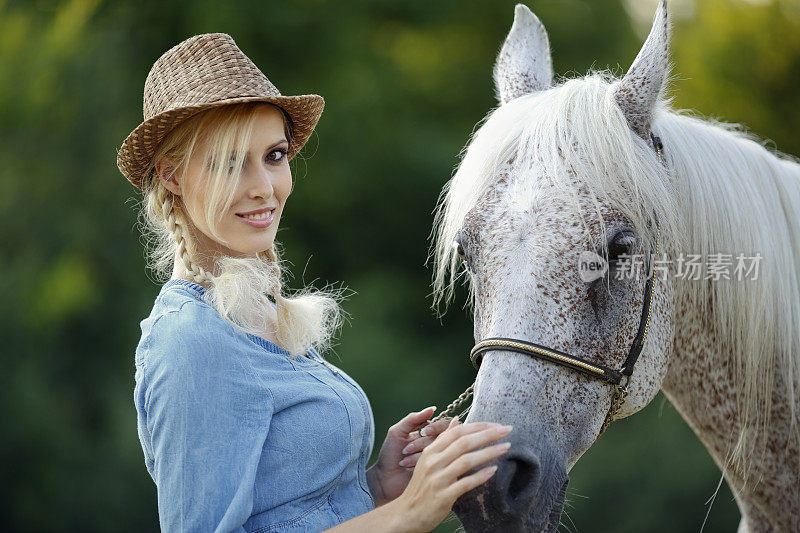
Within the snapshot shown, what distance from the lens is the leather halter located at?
161cm

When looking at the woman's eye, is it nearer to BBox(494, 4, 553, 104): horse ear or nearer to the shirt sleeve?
the shirt sleeve

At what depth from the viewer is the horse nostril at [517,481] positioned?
1.51 m

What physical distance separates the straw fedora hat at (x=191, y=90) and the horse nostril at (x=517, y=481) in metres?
0.95

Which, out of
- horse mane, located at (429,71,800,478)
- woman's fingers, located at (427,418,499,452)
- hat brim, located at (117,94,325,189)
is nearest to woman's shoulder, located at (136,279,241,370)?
hat brim, located at (117,94,325,189)

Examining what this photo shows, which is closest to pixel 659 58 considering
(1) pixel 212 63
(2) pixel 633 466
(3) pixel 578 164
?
(3) pixel 578 164

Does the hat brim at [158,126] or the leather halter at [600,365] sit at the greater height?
the hat brim at [158,126]

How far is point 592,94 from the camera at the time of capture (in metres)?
1.91

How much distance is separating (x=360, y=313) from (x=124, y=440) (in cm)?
196

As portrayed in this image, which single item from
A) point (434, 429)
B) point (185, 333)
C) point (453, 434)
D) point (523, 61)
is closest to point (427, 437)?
point (434, 429)

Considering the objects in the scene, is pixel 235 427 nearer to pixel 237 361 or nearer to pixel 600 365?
pixel 237 361

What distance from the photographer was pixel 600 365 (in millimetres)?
1680

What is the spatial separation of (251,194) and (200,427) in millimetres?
533

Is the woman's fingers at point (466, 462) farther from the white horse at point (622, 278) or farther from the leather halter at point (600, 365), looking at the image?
the leather halter at point (600, 365)

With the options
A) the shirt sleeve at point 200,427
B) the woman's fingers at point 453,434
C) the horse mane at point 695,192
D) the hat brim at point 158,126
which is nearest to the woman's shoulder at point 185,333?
the shirt sleeve at point 200,427
